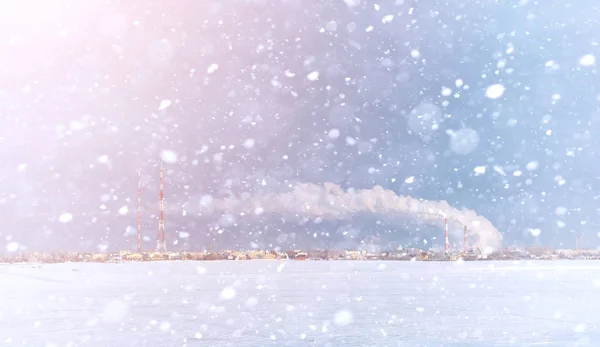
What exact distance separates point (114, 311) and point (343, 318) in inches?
288

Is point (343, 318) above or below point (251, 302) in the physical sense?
below

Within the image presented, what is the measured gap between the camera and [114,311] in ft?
71.7

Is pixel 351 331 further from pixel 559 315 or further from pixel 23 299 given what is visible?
pixel 23 299

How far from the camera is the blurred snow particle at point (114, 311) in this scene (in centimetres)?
1948

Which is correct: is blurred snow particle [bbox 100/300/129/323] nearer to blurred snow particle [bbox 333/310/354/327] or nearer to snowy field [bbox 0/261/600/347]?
snowy field [bbox 0/261/600/347]

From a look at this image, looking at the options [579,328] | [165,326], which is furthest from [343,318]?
[579,328]

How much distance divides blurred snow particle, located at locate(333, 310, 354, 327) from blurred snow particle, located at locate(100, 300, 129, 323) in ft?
19.0

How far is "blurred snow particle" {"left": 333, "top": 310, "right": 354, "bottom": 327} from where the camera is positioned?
59.2 feet

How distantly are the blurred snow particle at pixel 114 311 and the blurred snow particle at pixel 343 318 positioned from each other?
578cm

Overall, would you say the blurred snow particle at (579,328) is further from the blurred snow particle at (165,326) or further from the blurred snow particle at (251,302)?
the blurred snow particle at (251,302)

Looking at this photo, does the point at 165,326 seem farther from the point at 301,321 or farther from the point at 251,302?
the point at 251,302

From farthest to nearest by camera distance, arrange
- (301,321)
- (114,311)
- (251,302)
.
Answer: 1. (251,302)
2. (114,311)
3. (301,321)

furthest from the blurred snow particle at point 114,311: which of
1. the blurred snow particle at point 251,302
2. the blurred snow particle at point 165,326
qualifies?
the blurred snow particle at point 251,302

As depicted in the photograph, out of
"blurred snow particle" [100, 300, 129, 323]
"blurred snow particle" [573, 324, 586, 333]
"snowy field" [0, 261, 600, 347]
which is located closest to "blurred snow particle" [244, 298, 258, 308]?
"snowy field" [0, 261, 600, 347]
